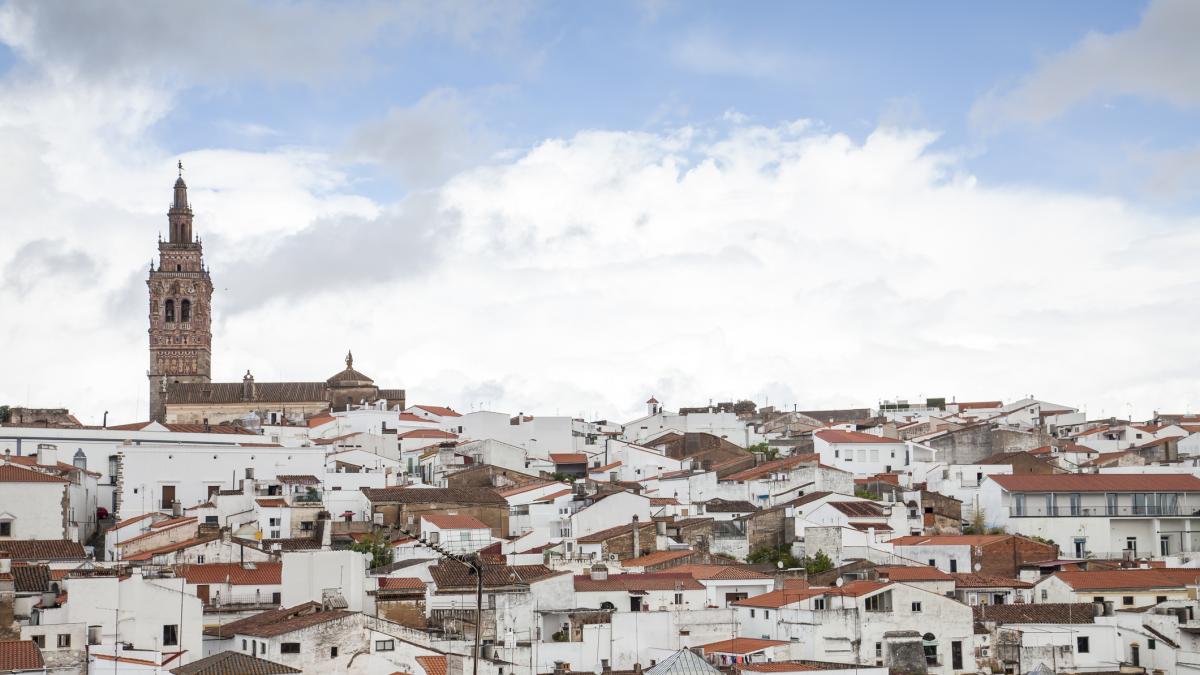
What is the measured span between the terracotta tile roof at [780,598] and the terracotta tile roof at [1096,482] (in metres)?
17.6

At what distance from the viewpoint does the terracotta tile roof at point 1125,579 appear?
162 ft

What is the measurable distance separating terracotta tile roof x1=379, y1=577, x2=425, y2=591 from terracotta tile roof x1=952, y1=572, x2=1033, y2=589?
51.5 feet

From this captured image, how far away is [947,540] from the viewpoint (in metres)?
56.0

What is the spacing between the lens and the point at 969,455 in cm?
7706

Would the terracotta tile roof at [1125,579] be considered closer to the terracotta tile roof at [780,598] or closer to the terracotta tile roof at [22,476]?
the terracotta tile roof at [780,598]

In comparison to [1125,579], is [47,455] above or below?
above

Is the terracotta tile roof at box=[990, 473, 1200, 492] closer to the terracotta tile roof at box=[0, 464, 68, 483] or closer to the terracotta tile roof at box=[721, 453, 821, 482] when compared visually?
the terracotta tile roof at box=[721, 453, 821, 482]

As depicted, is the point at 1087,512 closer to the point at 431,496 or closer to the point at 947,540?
the point at 947,540

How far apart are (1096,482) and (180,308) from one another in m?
84.3

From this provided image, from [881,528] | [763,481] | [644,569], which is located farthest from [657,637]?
[763,481]

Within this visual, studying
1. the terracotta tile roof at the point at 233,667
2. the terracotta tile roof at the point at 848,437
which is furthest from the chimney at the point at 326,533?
the terracotta tile roof at the point at 848,437

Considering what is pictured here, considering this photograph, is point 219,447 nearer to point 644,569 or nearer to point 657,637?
point 644,569

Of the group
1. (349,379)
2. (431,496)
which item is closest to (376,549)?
(431,496)

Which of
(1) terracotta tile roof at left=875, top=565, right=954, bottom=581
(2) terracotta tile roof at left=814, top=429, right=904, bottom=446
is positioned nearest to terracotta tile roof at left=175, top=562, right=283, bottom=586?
(1) terracotta tile roof at left=875, top=565, right=954, bottom=581
